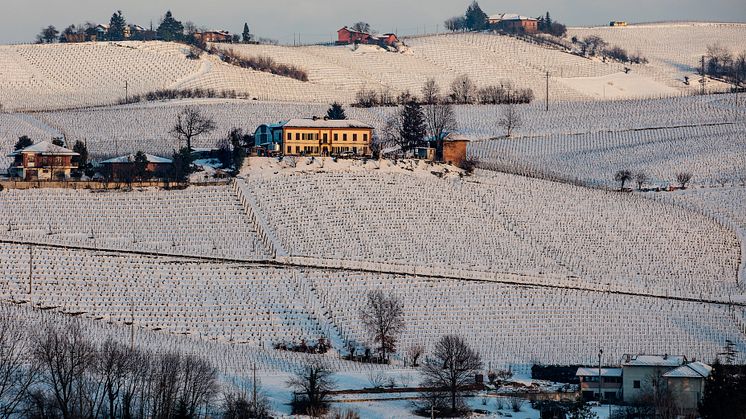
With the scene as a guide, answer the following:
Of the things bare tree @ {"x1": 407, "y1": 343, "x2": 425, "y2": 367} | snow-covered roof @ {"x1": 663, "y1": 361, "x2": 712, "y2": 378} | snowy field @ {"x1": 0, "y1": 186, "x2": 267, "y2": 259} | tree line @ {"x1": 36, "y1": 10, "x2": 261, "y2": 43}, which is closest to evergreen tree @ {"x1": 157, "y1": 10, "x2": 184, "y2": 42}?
tree line @ {"x1": 36, "y1": 10, "x2": 261, "y2": 43}

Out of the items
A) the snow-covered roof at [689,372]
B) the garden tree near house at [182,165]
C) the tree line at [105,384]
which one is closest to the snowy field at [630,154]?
the garden tree near house at [182,165]

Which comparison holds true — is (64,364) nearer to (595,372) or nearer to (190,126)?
(595,372)

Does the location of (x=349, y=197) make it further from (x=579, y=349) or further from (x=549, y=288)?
(x=579, y=349)

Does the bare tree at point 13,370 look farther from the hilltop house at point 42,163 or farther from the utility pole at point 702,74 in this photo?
the utility pole at point 702,74

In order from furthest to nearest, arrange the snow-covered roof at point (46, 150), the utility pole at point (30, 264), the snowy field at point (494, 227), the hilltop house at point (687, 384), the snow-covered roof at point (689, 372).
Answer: the snow-covered roof at point (46, 150)
the snowy field at point (494, 227)
the utility pole at point (30, 264)
the snow-covered roof at point (689, 372)
the hilltop house at point (687, 384)

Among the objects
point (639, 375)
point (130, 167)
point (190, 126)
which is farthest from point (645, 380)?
point (190, 126)

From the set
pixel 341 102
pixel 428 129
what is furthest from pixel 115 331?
pixel 341 102
